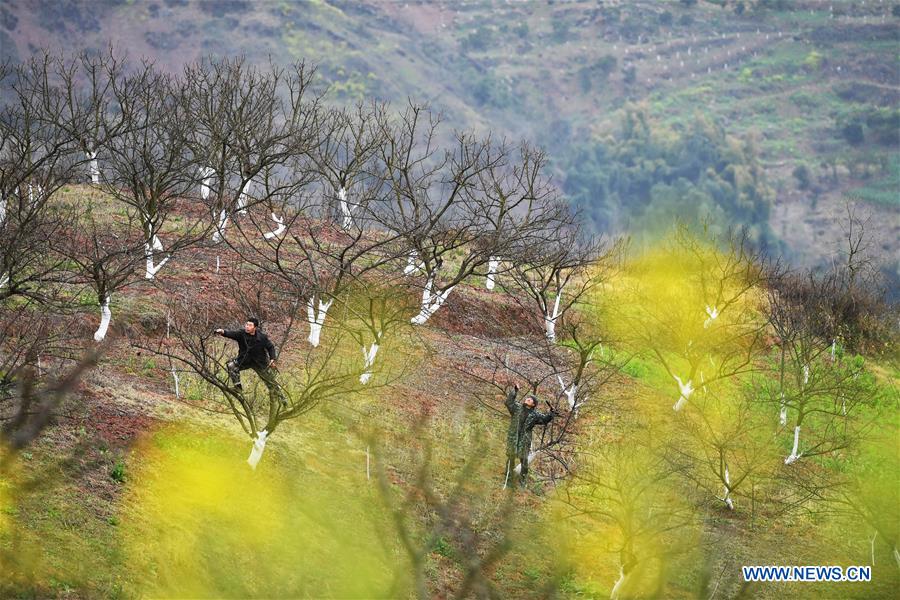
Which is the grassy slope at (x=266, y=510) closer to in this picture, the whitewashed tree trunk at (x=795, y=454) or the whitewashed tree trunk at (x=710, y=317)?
the whitewashed tree trunk at (x=795, y=454)

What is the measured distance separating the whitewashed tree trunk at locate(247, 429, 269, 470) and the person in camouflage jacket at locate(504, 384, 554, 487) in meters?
4.48

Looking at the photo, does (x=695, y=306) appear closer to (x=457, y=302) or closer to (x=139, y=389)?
(x=457, y=302)

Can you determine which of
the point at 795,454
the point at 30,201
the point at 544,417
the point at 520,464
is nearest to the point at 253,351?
the point at 544,417

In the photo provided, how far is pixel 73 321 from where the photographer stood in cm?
2030

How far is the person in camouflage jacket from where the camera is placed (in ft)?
56.6

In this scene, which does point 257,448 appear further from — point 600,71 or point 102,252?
point 600,71

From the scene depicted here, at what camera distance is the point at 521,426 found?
58.6ft

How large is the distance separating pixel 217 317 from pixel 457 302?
9945 millimetres

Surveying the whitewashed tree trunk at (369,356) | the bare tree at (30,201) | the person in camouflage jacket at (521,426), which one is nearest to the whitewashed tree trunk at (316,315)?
the whitewashed tree trunk at (369,356)

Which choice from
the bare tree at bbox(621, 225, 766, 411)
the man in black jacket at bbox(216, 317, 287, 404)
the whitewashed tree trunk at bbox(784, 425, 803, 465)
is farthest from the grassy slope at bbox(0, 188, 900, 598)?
the bare tree at bbox(621, 225, 766, 411)

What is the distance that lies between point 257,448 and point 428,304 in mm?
12590

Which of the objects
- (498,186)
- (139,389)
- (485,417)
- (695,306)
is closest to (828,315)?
(695,306)

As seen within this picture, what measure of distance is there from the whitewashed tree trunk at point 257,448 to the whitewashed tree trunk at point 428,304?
40.5ft

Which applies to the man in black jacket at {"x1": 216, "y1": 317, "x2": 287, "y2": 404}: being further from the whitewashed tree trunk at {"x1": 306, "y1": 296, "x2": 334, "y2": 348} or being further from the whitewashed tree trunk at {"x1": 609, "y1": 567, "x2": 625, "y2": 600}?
the whitewashed tree trunk at {"x1": 306, "y1": 296, "x2": 334, "y2": 348}
